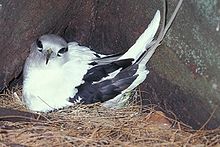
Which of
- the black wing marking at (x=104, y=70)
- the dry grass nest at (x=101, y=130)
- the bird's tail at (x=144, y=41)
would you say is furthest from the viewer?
the black wing marking at (x=104, y=70)

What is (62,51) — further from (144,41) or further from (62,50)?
(144,41)

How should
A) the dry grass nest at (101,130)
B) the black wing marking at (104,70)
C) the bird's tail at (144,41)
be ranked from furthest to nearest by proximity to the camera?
the black wing marking at (104,70), the bird's tail at (144,41), the dry grass nest at (101,130)

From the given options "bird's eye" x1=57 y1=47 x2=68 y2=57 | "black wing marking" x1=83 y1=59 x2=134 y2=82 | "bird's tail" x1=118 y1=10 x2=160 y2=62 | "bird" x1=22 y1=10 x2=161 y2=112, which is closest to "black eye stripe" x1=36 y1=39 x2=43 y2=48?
"bird" x1=22 y1=10 x2=161 y2=112

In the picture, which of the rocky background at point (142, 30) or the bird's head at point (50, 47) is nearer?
the rocky background at point (142, 30)

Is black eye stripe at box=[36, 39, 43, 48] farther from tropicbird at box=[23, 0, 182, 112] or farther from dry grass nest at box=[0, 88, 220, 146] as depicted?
dry grass nest at box=[0, 88, 220, 146]

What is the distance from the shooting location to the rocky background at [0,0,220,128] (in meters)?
3.21

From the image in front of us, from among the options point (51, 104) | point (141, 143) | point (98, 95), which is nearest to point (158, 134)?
point (141, 143)

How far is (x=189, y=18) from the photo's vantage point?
3.28m

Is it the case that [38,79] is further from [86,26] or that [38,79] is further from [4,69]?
[86,26]

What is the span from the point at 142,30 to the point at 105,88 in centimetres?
46

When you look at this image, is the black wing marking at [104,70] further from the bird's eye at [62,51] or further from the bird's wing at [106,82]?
the bird's eye at [62,51]

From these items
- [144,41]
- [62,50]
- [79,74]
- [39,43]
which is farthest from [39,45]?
[144,41]

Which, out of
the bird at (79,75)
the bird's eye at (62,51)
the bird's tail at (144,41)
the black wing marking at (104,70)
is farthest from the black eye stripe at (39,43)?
the bird's tail at (144,41)

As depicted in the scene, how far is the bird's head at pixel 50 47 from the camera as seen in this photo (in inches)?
142
